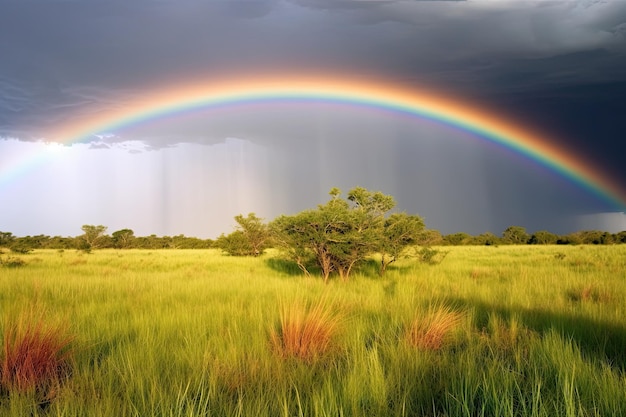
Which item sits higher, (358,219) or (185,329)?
(358,219)

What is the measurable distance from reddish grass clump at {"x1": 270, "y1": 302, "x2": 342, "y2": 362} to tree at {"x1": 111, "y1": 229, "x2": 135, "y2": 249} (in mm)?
78243

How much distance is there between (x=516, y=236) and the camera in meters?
72.4

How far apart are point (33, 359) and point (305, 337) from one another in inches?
103

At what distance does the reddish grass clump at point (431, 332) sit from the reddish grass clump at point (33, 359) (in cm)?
354

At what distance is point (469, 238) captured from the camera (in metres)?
72.6

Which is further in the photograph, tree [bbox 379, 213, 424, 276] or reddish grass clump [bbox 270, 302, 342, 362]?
tree [bbox 379, 213, 424, 276]

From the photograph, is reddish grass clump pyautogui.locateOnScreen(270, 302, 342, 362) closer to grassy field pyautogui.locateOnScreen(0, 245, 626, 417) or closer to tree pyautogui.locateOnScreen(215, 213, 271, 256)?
grassy field pyautogui.locateOnScreen(0, 245, 626, 417)

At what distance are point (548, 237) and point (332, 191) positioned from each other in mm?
66411

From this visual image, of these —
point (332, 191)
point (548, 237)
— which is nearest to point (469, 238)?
point (548, 237)

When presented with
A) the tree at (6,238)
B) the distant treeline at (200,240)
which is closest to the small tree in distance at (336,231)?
the distant treeline at (200,240)

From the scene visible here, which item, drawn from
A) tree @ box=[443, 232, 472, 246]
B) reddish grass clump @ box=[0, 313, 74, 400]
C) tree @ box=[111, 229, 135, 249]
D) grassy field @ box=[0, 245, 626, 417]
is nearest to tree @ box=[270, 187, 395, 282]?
grassy field @ box=[0, 245, 626, 417]

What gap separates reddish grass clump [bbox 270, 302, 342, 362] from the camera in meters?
4.38

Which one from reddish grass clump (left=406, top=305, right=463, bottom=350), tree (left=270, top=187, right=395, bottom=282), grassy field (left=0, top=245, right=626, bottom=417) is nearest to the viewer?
grassy field (left=0, top=245, right=626, bottom=417)

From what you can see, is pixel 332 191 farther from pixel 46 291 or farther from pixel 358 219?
pixel 46 291
